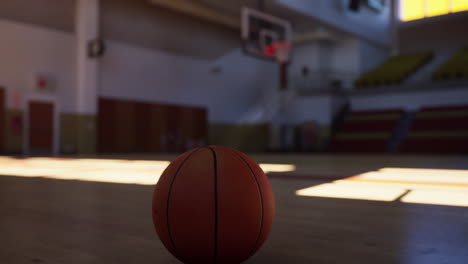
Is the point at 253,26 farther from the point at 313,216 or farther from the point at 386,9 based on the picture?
the point at 313,216

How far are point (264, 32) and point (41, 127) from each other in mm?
8733

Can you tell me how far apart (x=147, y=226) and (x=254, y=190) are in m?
1.18

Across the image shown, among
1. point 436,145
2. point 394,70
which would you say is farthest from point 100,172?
point 394,70

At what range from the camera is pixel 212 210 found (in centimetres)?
182

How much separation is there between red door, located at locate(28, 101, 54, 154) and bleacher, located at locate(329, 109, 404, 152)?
1106cm

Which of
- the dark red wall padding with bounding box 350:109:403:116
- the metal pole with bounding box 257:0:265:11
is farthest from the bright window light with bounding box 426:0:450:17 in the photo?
the metal pole with bounding box 257:0:265:11

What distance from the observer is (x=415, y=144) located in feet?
52.4

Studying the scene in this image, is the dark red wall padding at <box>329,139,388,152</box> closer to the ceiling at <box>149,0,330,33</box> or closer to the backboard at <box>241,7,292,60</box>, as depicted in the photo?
the backboard at <box>241,7,292,60</box>

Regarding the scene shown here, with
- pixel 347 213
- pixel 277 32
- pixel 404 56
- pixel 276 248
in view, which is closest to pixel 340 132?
pixel 277 32

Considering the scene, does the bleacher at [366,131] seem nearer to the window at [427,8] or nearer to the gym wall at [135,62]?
the gym wall at [135,62]

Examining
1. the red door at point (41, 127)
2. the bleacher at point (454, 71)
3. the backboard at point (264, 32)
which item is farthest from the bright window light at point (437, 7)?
the red door at point (41, 127)

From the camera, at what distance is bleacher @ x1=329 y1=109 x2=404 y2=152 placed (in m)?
17.1

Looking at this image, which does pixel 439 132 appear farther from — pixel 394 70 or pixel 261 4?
pixel 261 4

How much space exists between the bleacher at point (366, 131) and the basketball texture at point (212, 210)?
15.7 m
